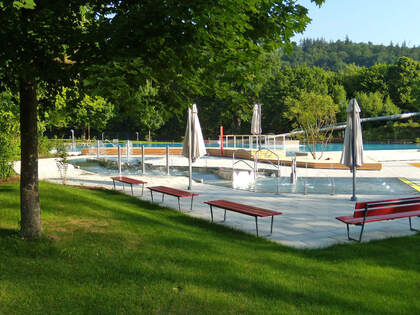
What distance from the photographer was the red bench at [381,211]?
669 centimetres

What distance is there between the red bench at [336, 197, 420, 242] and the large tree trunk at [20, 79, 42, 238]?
4866 mm

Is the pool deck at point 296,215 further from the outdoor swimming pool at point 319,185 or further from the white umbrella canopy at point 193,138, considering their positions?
the white umbrella canopy at point 193,138

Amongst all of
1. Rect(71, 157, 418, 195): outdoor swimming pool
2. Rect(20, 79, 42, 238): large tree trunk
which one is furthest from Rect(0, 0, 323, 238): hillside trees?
Rect(71, 157, 418, 195): outdoor swimming pool

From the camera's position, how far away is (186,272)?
4676 mm

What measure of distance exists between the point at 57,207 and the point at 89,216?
0.95 metres

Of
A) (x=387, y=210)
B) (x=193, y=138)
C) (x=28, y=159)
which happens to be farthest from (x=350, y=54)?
(x=28, y=159)

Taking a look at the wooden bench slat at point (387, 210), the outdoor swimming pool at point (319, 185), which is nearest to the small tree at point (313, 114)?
the outdoor swimming pool at point (319, 185)

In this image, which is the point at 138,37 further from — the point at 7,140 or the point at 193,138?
the point at 7,140

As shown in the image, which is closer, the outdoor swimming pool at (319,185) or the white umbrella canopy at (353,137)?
the white umbrella canopy at (353,137)

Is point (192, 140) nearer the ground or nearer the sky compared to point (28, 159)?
nearer the sky

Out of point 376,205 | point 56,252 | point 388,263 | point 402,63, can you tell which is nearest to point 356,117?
point 376,205

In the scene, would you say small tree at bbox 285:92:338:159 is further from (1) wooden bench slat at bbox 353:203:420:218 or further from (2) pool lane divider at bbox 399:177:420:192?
(1) wooden bench slat at bbox 353:203:420:218

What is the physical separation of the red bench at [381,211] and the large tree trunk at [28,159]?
487cm

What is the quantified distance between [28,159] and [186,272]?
271 centimetres
